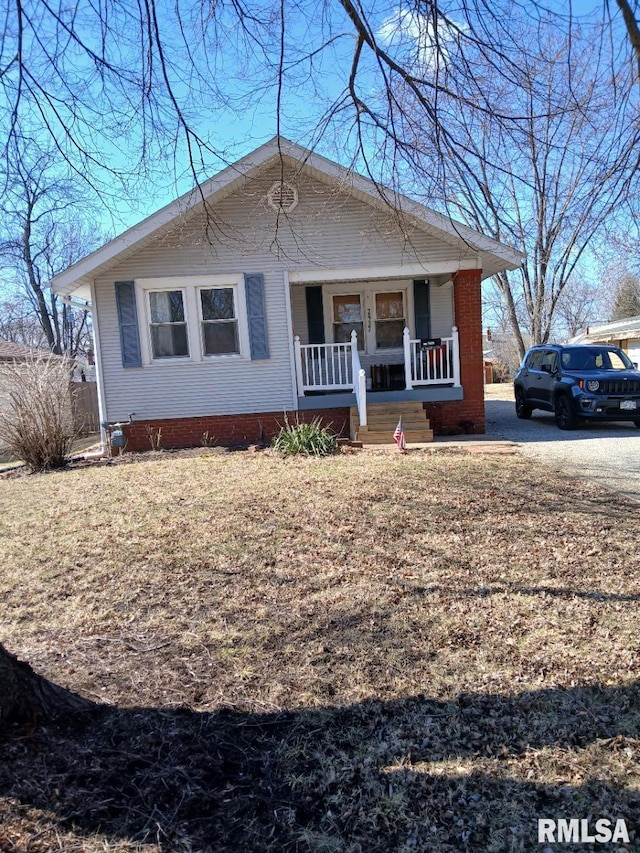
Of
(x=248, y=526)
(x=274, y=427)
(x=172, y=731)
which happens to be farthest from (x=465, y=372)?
(x=172, y=731)

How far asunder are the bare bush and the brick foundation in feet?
5.99

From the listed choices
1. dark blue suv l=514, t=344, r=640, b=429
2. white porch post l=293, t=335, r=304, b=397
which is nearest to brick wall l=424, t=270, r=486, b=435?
dark blue suv l=514, t=344, r=640, b=429

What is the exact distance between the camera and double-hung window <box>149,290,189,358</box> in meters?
11.1

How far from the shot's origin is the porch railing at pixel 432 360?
1098 centimetres

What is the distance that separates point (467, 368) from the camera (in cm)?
1136

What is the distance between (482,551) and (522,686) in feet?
5.86

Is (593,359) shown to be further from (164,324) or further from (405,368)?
(164,324)

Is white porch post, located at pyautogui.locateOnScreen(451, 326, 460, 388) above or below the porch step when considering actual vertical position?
above

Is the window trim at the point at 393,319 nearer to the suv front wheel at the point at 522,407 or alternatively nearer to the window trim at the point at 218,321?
the window trim at the point at 218,321

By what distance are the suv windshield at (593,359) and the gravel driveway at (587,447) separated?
4.17 ft

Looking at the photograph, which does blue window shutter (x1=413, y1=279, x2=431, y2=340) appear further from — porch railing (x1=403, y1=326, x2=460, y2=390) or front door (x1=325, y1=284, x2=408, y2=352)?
porch railing (x1=403, y1=326, x2=460, y2=390)

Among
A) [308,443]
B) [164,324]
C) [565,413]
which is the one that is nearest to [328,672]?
[308,443]

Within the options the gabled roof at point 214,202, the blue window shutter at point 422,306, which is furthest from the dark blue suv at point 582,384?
the blue window shutter at point 422,306

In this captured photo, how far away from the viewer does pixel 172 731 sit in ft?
7.97
